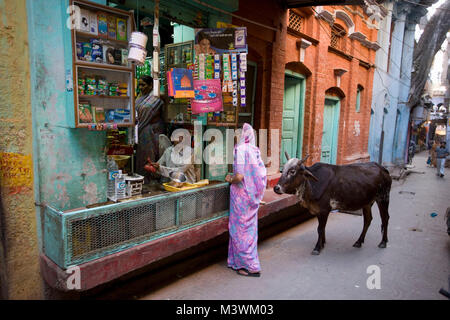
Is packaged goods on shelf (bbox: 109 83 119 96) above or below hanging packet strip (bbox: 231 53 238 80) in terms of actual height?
below

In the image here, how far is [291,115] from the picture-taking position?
8.64 meters

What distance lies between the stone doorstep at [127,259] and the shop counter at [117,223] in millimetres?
61

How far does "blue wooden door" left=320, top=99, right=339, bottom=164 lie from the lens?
10.3m

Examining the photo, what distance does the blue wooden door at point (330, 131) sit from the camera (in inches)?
404

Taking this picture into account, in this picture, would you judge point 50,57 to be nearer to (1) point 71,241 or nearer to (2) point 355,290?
(1) point 71,241

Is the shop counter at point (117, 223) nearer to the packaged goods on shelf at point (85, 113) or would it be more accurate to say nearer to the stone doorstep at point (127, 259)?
the stone doorstep at point (127, 259)

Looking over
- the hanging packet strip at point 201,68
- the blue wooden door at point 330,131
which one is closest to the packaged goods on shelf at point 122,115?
the hanging packet strip at point 201,68

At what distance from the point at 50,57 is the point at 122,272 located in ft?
7.97

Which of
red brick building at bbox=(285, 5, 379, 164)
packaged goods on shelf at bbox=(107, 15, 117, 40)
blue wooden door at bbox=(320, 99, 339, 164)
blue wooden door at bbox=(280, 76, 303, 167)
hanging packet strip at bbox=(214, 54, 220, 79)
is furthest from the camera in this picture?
blue wooden door at bbox=(320, 99, 339, 164)

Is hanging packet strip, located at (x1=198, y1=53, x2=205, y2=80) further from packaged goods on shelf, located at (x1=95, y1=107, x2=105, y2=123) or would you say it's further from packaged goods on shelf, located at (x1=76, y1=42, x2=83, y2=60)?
packaged goods on shelf, located at (x1=76, y1=42, x2=83, y2=60)

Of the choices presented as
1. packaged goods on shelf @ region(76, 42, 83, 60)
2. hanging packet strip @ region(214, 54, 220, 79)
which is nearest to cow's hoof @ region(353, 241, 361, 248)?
hanging packet strip @ region(214, 54, 220, 79)

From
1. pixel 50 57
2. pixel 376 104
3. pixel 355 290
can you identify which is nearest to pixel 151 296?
pixel 355 290

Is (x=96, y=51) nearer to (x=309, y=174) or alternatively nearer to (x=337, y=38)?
(x=309, y=174)

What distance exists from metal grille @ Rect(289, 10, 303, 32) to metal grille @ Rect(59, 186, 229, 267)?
201 inches
